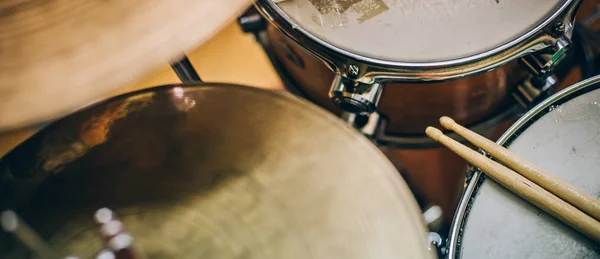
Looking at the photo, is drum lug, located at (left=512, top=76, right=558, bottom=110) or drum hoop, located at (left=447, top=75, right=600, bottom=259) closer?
drum hoop, located at (left=447, top=75, right=600, bottom=259)

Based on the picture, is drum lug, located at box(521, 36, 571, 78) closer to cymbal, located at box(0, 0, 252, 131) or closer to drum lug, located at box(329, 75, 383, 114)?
drum lug, located at box(329, 75, 383, 114)

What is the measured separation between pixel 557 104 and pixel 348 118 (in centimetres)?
34

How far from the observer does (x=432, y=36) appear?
626 millimetres

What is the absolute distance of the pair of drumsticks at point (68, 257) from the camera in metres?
0.51

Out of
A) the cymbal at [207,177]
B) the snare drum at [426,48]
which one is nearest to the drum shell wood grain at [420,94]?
the snare drum at [426,48]

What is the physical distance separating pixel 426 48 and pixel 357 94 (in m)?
0.11

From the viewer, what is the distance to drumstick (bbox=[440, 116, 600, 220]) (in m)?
0.50

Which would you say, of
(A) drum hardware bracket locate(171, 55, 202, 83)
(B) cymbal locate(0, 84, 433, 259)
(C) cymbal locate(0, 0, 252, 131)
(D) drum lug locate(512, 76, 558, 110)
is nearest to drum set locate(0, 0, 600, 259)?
(B) cymbal locate(0, 84, 433, 259)

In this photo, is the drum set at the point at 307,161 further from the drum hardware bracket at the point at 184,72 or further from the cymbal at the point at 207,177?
the drum hardware bracket at the point at 184,72

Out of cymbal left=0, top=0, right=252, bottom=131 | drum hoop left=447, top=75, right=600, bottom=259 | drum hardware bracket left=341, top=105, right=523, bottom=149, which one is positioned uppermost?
cymbal left=0, top=0, right=252, bottom=131

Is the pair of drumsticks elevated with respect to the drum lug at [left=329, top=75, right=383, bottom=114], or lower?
elevated

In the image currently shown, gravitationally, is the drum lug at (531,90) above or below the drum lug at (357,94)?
below

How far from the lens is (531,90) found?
75 centimetres

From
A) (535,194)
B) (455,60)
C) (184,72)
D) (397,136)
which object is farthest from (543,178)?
(184,72)
